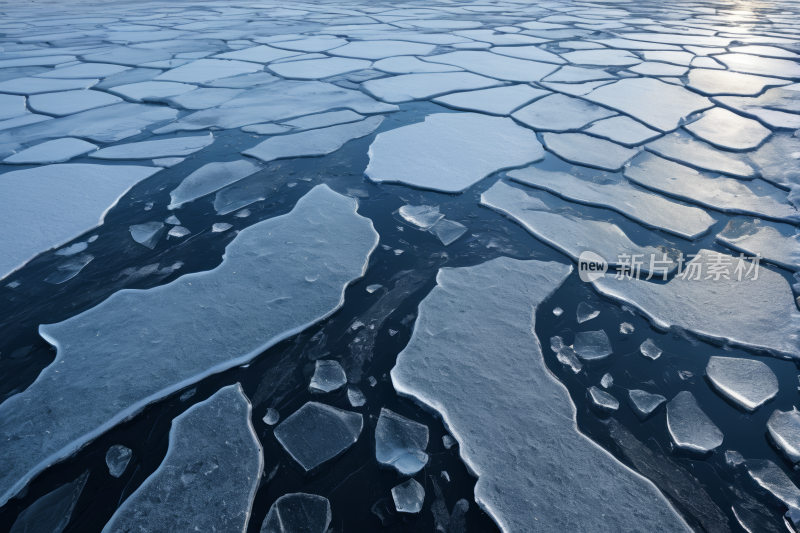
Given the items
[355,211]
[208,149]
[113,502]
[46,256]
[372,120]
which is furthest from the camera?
[372,120]

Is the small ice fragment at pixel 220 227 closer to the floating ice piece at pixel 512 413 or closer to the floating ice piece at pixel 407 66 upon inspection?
the floating ice piece at pixel 512 413

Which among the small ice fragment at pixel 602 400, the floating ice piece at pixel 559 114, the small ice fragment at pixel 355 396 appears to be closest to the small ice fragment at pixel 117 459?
the small ice fragment at pixel 355 396

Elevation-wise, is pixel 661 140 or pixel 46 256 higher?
pixel 661 140

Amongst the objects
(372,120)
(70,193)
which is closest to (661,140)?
(372,120)

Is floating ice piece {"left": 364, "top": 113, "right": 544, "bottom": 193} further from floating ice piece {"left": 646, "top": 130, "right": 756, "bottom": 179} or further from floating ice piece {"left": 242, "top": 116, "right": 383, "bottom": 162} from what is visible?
floating ice piece {"left": 646, "top": 130, "right": 756, "bottom": 179}

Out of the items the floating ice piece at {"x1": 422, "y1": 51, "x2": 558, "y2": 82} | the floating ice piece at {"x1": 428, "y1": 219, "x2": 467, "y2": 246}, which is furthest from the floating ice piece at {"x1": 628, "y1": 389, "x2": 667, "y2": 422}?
the floating ice piece at {"x1": 422, "y1": 51, "x2": 558, "y2": 82}

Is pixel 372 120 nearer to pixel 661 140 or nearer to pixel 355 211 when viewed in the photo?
pixel 355 211

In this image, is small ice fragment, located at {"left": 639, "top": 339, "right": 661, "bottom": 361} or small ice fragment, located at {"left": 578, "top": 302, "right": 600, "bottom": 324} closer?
small ice fragment, located at {"left": 639, "top": 339, "right": 661, "bottom": 361}

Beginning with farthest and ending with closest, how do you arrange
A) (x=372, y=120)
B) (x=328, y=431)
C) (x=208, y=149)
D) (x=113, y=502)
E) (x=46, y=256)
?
(x=372, y=120) < (x=208, y=149) < (x=46, y=256) < (x=328, y=431) < (x=113, y=502)
